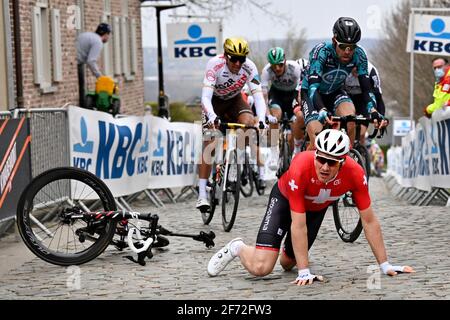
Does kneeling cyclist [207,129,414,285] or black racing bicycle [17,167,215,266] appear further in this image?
black racing bicycle [17,167,215,266]

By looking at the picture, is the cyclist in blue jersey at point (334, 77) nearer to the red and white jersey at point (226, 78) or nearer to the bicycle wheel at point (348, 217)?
the bicycle wheel at point (348, 217)

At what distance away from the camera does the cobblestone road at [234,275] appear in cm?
801

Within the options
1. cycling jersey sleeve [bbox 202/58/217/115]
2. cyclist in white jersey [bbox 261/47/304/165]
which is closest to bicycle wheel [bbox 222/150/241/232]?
cycling jersey sleeve [bbox 202/58/217/115]

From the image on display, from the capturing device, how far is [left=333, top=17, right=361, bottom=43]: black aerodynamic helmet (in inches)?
406

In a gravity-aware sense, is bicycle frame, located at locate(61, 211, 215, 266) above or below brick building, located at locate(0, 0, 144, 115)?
below

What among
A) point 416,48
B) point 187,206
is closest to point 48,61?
point 187,206

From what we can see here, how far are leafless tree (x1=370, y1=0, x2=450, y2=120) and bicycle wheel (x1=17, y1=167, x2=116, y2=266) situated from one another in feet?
165

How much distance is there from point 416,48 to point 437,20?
2.52 feet

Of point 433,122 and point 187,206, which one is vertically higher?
point 433,122

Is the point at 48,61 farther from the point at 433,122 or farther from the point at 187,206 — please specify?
the point at 433,122

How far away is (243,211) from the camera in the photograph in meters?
14.2

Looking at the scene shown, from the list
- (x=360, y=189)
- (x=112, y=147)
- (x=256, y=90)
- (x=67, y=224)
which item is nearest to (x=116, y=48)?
(x=112, y=147)

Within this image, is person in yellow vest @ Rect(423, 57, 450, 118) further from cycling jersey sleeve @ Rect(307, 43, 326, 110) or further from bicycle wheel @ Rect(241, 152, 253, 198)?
cycling jersey sleeve @ Rect(307, 43, 326, 110)

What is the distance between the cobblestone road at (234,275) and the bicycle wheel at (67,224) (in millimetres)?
137
